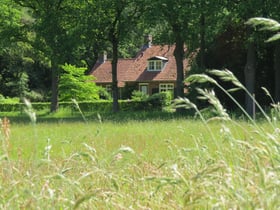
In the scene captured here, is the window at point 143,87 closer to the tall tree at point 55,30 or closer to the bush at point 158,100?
the bush at point 158,100

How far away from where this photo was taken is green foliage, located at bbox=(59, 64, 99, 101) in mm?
47638

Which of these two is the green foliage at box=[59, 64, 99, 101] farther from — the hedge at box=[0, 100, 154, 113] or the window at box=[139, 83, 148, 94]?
the window at box=[139, 83, 148, 94]

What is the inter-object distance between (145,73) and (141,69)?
1142 mm

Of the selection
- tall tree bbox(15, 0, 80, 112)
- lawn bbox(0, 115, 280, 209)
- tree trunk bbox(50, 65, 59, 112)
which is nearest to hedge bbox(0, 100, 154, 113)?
tree trunk bbox(50, 65, 59, 112)

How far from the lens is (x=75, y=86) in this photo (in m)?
48.9

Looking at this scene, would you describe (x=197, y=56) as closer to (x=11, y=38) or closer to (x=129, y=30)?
(x=129, y=30)

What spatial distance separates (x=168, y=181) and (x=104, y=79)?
201ft

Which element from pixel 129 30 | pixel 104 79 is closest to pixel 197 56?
pixel 129 30

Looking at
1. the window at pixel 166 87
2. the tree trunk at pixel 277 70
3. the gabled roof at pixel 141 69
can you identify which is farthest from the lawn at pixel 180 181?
the window at pixel 166 87

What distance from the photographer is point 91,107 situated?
49.0m

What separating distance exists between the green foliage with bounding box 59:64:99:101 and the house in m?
6.72

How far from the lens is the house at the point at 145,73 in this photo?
5903cm

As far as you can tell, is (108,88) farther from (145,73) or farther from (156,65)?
(156,65)

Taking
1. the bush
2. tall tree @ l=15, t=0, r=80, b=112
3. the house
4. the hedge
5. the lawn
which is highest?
tall tree @ l=15, t=0, r=80, b=112
